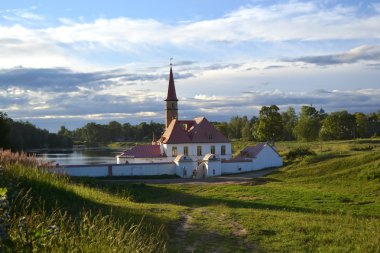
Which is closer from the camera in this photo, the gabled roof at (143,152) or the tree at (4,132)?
the tree at (4,132)

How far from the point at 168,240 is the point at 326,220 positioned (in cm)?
505

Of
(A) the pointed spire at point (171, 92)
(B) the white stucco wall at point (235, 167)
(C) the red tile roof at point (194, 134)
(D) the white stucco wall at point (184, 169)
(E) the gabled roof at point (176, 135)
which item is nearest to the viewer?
(D) the white stucco wall at point (184, 169)

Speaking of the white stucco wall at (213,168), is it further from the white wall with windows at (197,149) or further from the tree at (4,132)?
the tree at (4,132)

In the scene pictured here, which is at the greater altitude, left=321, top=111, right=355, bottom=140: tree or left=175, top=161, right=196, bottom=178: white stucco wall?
left=321, top=111, right=355, bottom=140: tree

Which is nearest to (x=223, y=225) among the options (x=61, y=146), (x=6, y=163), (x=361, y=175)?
(x=6, y=163)

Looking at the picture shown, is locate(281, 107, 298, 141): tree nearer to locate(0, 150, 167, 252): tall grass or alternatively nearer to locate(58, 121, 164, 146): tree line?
locate(58, 121, 164, 146): tree line

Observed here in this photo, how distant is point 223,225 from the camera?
434 inches

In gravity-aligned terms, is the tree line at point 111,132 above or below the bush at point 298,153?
above

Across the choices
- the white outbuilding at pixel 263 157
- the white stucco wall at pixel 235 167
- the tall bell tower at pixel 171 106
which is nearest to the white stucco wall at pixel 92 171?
the white stucco wall at pixel 235 167

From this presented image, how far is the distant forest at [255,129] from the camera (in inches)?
2391

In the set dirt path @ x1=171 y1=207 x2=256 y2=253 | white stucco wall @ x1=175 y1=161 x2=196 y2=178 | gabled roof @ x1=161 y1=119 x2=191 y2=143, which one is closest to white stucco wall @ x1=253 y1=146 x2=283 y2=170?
white stucco wall @ x1=175 y1=161 x2=196 y2=178

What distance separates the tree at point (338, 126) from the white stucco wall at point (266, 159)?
24228mm

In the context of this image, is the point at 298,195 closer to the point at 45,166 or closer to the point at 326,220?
the point at 326,220

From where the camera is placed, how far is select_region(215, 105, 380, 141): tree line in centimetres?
6081
